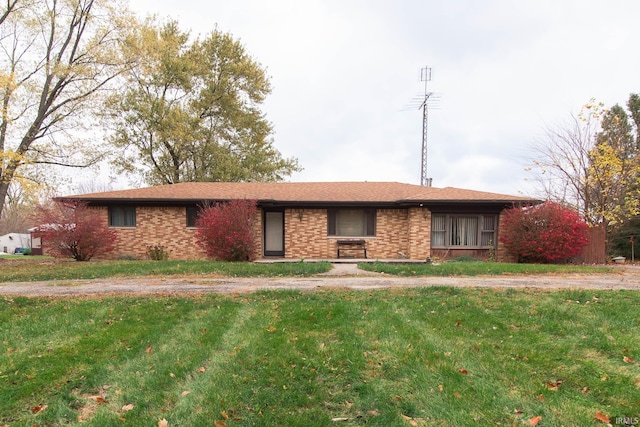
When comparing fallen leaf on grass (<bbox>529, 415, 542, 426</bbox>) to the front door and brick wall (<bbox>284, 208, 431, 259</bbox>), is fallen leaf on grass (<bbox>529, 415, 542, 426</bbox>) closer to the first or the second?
brick wall (<bbox>284, 208, 431, 259</bbox>)

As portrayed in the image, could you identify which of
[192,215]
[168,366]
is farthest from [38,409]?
[192,215]

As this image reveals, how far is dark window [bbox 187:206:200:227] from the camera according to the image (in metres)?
14.8

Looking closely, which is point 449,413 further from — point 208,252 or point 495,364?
point 208,252

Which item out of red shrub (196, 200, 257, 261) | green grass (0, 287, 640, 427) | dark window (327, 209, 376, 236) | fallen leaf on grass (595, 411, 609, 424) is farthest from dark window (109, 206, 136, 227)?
fallen leaf on grass (595, 411, 609, 424)

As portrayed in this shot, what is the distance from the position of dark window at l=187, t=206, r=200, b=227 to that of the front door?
9.59 feet

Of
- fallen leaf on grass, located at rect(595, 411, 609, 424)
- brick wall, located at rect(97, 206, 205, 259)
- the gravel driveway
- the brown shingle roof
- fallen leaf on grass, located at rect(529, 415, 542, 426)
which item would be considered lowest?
the gravel driveway

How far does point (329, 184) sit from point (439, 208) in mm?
5922

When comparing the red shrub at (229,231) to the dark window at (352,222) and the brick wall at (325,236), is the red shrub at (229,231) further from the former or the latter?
the dark window at (352,222)

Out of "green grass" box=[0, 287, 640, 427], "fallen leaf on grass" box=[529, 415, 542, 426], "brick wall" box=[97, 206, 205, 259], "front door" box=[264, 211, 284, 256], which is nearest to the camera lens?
"fallen leaf on grass" box=[529, 415, 542, 426]

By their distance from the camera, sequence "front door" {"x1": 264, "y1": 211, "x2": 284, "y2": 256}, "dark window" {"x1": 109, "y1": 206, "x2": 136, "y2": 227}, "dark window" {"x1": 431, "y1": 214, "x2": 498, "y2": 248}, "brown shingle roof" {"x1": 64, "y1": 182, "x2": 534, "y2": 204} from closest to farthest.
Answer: "brown shingle roof" {"x1": 64, "y1": 182, "x2": 534, "y2": 204}
"dark window" {"x1": 431, "y1": 214, "x2": 498, "y2": 248}
"dark window" {"x1": 109, "y1": 206, "x2": 136, "y2": 227}
"front door" {"x1": 264, "y1": 211, "x2": 284, "y2": 256}

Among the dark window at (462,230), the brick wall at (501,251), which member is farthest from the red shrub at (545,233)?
the dark window at (462,230)

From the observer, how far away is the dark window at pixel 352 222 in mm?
14930

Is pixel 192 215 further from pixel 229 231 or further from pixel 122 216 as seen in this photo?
pixel 229 231

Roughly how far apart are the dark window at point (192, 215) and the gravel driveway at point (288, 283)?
5874mm
